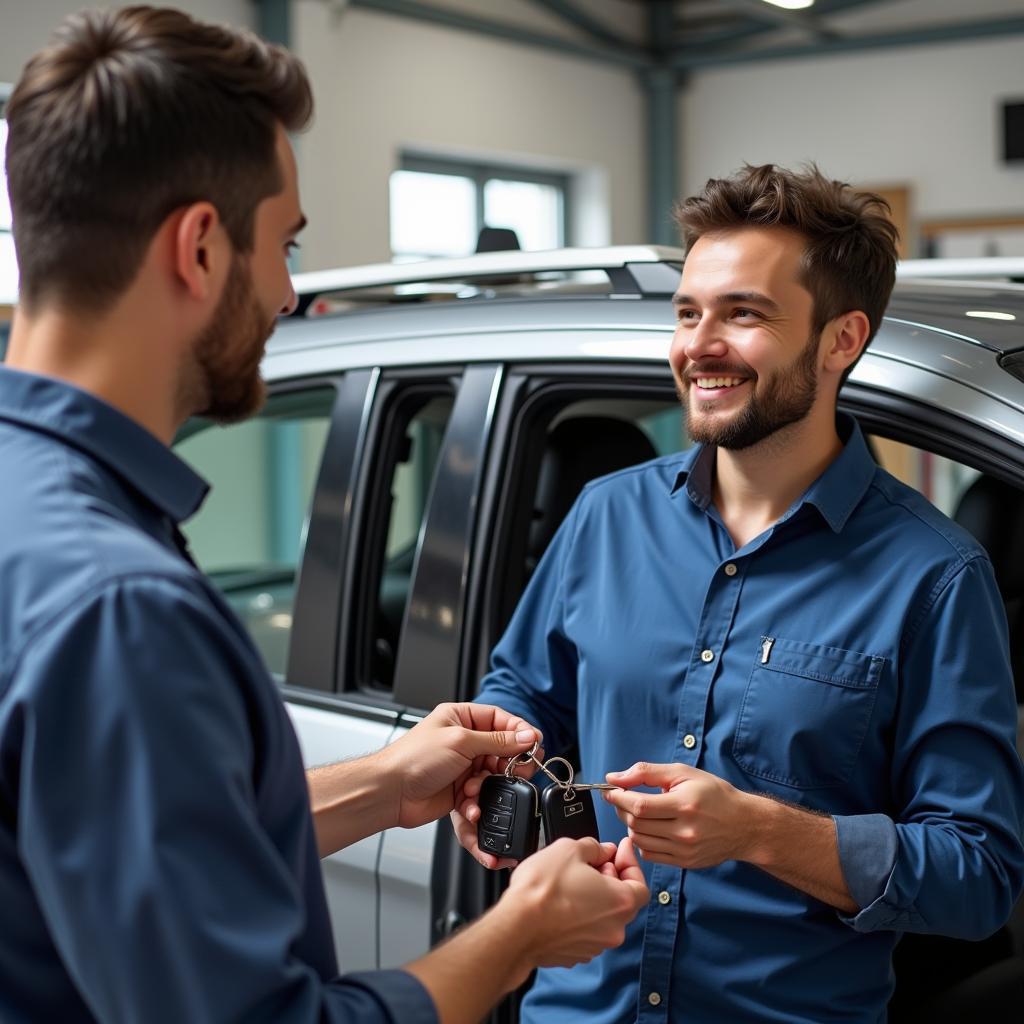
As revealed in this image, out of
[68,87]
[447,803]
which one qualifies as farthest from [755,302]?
[68,87]

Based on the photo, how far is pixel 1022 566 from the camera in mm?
2545

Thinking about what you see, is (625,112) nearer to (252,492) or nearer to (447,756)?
(252,492)

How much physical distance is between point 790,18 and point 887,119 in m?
1.13

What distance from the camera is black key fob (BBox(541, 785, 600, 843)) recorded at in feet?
5.11

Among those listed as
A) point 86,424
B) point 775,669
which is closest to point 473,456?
point 775,669

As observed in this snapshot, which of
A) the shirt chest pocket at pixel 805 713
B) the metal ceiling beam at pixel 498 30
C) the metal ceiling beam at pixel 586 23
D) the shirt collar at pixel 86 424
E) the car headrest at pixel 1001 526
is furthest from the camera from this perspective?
the metal ceiling beam at pixel 586 23

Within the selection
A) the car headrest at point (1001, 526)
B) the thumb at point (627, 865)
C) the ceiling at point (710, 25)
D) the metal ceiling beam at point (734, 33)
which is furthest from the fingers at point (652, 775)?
the metal ceiling beam at point (734, 33)

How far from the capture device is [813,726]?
5.19ft

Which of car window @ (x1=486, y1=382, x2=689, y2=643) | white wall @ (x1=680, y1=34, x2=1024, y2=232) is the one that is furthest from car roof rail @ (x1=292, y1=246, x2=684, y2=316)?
white wall @ (x1=680, y1=34, x2=1024, y2=232)

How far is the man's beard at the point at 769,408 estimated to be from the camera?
5.66 feet

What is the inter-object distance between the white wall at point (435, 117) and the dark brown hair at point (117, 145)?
21.9 feet

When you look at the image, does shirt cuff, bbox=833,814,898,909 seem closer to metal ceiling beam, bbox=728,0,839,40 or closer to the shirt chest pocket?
the shirt chest pocket

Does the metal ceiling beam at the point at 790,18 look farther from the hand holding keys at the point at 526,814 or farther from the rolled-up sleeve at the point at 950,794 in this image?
the hand holding keys at the point at 526,814

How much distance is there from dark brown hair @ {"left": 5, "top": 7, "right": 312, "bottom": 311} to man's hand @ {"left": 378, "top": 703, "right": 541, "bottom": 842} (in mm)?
750
